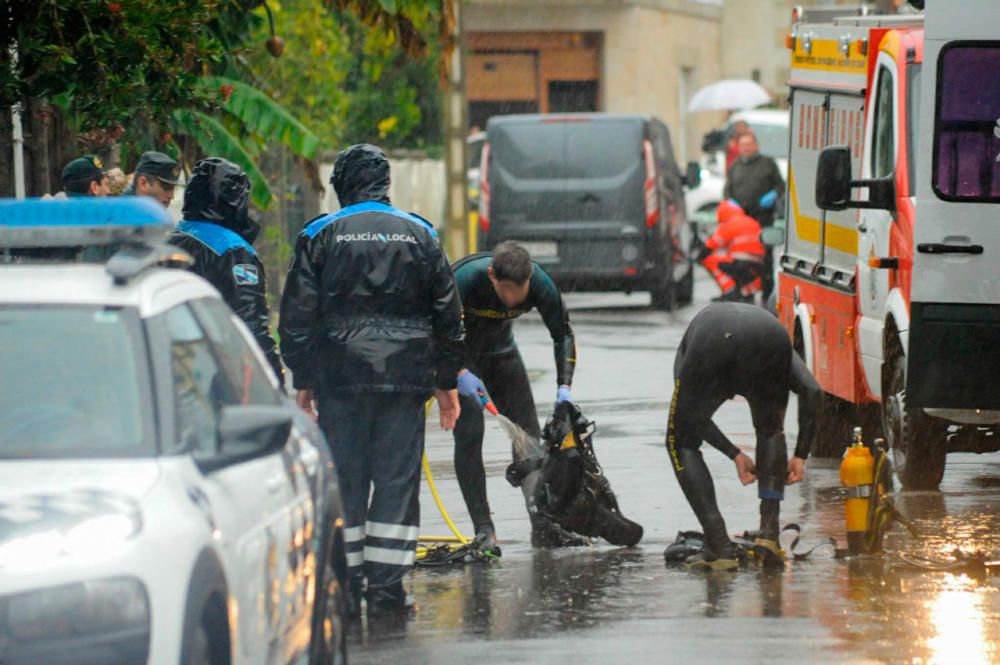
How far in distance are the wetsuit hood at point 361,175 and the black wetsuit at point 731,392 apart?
5.19ft

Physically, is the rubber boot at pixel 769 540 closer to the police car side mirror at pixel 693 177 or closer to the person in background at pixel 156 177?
the person in background at pixel 156 177

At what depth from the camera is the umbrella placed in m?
44.6

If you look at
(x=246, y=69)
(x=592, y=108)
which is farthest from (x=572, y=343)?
(x=592, y=108)

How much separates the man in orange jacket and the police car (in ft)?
48.7

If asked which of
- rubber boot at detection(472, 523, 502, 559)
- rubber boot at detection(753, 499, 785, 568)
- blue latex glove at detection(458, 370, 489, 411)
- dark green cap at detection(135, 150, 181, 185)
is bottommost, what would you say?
rubber boot at detection(472, 523, 502, 559)

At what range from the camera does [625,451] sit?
14.2 meters

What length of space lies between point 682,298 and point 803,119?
37.4 feet

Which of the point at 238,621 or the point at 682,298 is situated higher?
the point at 238,621

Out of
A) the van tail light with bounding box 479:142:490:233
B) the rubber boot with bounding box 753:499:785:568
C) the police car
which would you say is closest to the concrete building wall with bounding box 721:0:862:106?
the van tail light with bounding box 479:142:490:233

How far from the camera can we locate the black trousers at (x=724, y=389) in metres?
9.90

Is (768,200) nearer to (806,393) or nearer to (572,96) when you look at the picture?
(806,393)

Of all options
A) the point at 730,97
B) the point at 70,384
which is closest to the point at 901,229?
the point at 70,384

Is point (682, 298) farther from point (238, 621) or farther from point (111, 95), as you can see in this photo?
point (238, 621)

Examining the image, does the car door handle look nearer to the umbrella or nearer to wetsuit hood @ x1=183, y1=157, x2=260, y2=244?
wetsuit hood @ x1=183, y1=157, x2=260, y2=244
